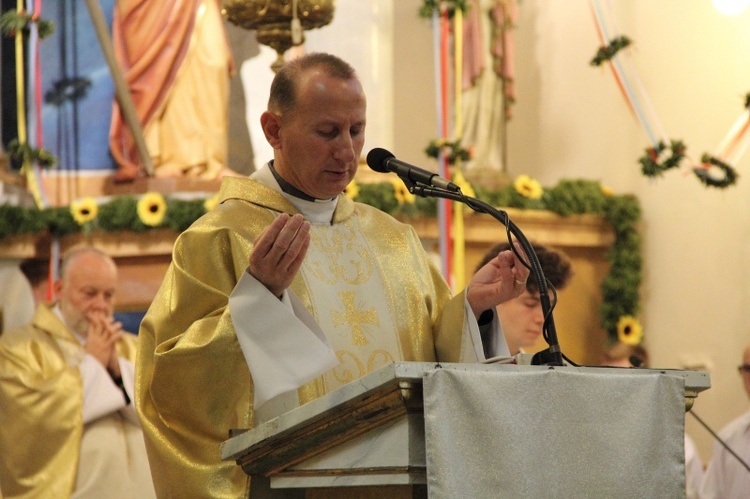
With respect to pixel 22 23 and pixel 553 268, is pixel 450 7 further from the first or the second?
pixel 553 268

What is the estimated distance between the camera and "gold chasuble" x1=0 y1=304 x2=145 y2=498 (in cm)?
584

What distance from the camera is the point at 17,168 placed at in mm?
8812

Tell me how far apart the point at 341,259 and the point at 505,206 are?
213 inches

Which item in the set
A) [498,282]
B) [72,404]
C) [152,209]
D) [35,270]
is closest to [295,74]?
[498,282]

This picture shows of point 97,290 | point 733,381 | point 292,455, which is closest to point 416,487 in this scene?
point 292,455

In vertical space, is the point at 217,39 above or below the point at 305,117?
above

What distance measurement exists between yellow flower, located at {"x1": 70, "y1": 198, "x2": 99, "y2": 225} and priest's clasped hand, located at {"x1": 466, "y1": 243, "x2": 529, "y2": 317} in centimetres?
498

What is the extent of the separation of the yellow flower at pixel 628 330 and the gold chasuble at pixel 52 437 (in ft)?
14.0

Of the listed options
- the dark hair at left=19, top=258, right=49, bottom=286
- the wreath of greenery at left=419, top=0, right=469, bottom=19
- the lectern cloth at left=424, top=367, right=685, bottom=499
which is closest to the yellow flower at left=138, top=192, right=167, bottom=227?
the dark hair at left=19, top=258, right=49, bottom=286

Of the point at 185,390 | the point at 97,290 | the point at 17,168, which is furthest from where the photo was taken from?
the point at 17,168

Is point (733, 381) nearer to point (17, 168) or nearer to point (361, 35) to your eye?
point (361, 35)

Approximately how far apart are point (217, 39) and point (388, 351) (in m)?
5.99

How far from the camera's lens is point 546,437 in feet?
7.97

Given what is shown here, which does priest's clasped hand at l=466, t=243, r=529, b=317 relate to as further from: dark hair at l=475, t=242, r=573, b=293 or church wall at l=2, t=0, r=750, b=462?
church wall at l=2, t=0, r=750, b=462
